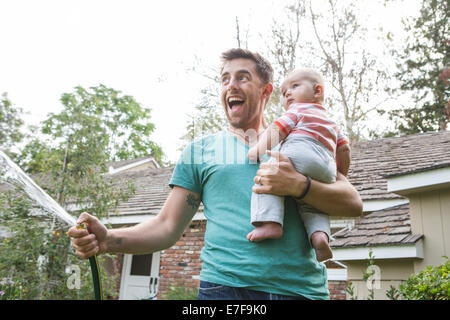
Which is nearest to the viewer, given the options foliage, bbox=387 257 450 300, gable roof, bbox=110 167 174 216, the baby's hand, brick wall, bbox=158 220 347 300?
the baby's hand

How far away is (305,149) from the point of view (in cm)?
192

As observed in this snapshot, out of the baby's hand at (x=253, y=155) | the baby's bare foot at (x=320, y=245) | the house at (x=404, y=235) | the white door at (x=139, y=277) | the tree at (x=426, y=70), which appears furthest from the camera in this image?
the tree at (x=426, y=70)

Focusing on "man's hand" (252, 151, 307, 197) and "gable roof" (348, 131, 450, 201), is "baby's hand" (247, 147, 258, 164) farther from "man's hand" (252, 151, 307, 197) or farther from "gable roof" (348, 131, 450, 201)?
"gable roof" (348, 131, 450, 201)

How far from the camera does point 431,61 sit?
69.5 feet

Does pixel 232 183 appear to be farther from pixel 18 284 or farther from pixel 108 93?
pixel 108 93

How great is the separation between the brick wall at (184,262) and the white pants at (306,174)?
22.1ft

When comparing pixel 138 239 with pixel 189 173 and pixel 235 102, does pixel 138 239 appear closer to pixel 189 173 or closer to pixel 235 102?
pixel 189 173

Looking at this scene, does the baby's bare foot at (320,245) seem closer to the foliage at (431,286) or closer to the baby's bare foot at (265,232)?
the baby's bare foot at (265,232)

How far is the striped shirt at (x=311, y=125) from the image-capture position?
2.02 metres

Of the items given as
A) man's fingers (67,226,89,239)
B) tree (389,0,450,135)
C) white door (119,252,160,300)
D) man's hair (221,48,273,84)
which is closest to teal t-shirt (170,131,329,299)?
man's hair (221,48,273,84)

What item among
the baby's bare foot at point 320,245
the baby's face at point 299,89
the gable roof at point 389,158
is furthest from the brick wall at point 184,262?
the baby's bare foot at point 320,245

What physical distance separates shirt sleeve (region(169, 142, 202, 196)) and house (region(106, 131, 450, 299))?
403 centimetres

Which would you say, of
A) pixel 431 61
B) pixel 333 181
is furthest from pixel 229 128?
pixel 431 61

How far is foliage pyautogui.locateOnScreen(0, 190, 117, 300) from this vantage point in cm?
587
